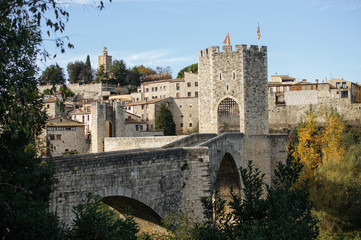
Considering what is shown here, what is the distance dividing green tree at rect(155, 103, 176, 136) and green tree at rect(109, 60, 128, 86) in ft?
80.1

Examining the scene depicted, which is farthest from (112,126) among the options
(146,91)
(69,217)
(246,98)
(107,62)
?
(107,62)

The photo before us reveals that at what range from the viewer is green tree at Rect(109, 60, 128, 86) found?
78.0m

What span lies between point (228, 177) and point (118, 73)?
5674cm

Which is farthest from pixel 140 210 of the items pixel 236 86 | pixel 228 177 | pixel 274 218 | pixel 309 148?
pixel 309 148

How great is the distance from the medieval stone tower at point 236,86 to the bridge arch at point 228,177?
306cm

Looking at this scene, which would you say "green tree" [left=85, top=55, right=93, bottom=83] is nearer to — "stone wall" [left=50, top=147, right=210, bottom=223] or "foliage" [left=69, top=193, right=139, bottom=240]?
"stone wall" [left=50, top=147, right=210, bottom=223]

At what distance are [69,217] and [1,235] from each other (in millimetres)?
3085

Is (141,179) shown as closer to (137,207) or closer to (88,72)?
(137,207)

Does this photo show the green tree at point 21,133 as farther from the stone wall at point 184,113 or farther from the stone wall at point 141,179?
the stone wall at point 184,113

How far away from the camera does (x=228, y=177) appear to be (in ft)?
80.9

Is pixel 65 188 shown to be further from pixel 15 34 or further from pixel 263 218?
pixel 263 218

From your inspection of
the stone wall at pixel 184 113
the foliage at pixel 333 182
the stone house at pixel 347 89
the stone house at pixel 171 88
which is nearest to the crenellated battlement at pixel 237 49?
the foliage at pixel 333 182

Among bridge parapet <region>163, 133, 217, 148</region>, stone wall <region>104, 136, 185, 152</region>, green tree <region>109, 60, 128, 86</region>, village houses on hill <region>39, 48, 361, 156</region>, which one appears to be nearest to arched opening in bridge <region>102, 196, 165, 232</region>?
bridge parapet <region>163, 133, 217, 148</region>

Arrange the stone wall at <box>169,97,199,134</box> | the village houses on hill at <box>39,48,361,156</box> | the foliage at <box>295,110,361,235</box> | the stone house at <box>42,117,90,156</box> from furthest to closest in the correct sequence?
the stone wall at <box>169,97,199,134</box>
the village houses on hill at <box>39,48,361,156</box>
the stone house at <box>42,117,90,156</box>
the foliage at <box>295,110,361,235</box>
